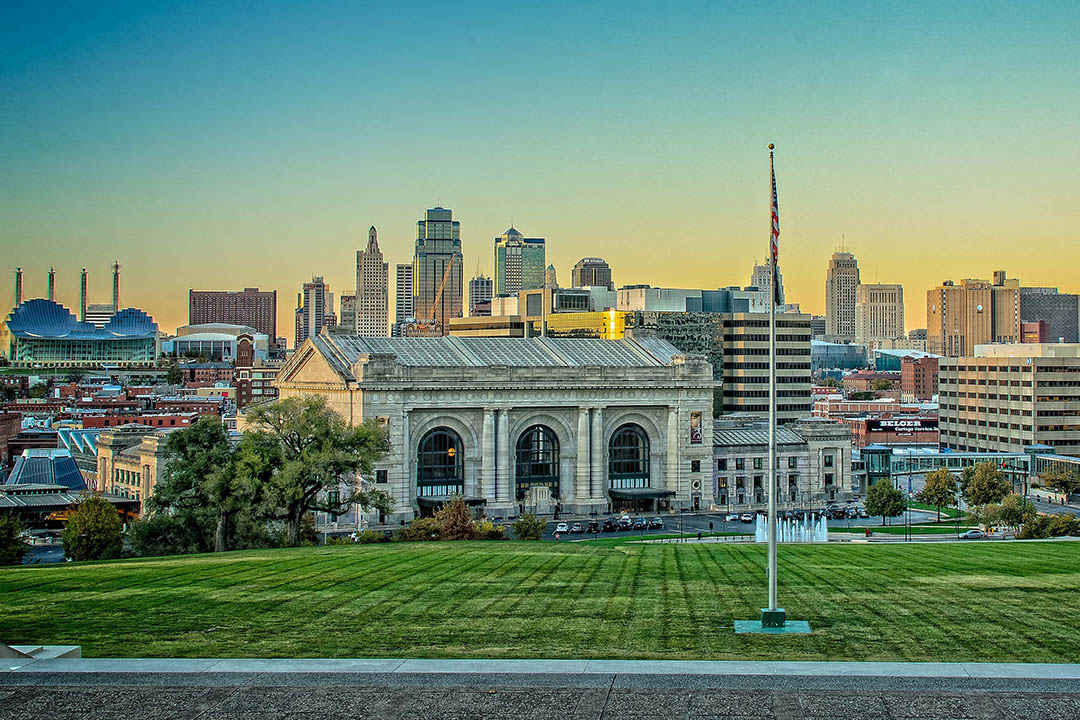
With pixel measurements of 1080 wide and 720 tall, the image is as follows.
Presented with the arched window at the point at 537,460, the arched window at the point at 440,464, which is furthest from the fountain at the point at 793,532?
the arched window at the point at 440,464

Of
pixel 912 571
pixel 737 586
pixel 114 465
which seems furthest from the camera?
pixel 114 465

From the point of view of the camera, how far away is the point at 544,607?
109 feet

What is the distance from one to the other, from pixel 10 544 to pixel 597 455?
58403 mm

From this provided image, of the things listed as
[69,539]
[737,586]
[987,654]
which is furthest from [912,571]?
[69,539]

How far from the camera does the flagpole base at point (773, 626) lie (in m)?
29.8

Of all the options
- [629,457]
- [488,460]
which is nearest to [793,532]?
[629,457]

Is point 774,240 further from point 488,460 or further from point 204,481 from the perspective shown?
point 488,460

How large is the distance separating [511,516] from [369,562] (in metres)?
70.5

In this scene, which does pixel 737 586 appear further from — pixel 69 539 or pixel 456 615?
pixel 69 539

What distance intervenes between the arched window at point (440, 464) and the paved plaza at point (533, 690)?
292ft

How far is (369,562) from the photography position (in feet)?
152

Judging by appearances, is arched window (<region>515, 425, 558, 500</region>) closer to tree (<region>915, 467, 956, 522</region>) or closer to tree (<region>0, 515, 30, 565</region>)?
tree (<region>915, 467, 956, 522</region>)

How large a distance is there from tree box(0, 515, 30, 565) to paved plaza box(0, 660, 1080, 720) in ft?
182

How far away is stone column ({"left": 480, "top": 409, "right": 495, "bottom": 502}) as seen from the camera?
115562 mm
